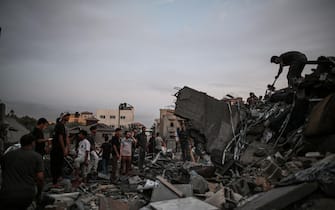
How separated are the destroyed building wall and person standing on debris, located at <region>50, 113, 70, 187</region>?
2.83m

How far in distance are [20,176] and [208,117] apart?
16.8ft

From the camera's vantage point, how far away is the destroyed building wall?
25.7 ft

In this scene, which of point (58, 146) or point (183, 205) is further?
point (58, 146)

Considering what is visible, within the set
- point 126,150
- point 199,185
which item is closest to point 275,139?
point 199,185

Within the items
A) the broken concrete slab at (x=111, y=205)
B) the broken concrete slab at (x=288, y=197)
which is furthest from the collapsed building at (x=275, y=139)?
the broken concrete slab at (x=111, y=205)

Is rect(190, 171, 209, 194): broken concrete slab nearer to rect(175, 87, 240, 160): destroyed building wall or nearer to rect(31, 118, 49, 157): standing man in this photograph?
rect(175, 87, 240, 160): destroyed building wall

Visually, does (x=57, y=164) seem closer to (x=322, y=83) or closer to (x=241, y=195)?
(x=241, y=195)

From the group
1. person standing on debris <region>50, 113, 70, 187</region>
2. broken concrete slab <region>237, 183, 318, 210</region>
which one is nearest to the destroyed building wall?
person standing on debris <region>50, 113, 70, 187</region>

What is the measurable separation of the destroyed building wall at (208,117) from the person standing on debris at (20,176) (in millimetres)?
4337

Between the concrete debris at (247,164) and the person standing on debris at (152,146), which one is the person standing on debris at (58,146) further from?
the person standing on debris at (152,146)

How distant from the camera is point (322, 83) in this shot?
629cm

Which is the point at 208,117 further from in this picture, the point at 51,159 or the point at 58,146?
the point at 51,159

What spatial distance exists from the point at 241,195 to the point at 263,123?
279cm

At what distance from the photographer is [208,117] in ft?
26.2
